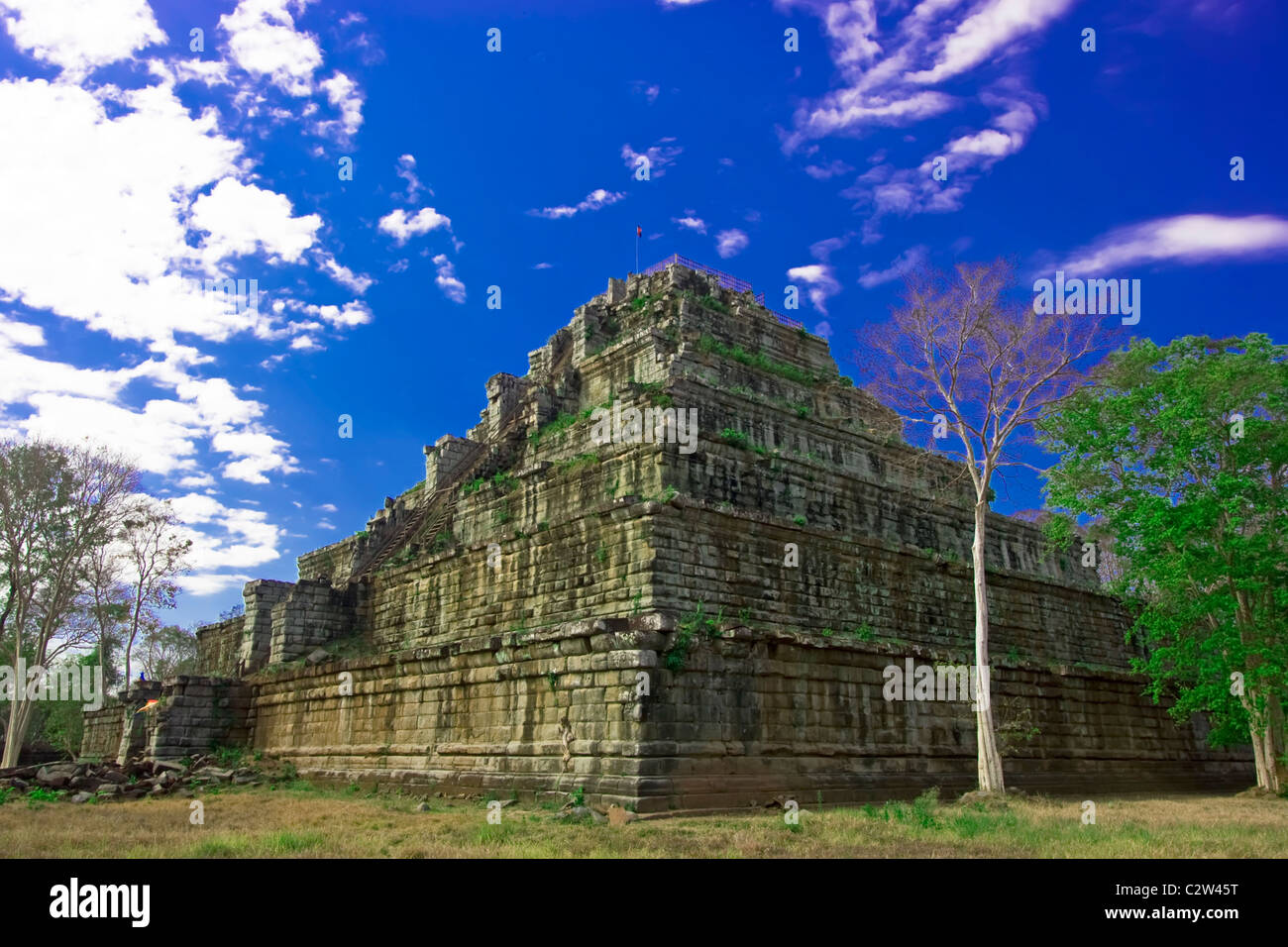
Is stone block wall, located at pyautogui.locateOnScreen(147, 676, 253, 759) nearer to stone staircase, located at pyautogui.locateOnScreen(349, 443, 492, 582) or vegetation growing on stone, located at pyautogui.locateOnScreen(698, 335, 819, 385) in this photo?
stone staircase, located at pyautogui.locateOnScreen(349, 443, 492, 582)

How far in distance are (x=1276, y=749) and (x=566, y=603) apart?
15.7 metres

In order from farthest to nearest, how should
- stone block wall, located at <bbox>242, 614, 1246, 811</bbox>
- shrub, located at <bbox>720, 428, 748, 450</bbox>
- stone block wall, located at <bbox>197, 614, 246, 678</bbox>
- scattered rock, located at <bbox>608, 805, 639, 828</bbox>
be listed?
stone block wall, located at <bbox>197, 614, 246, 678</bbox> < shrub, located at <bbox>720, 428, 748, 450</bbox> < stone block wall, located at <bbox>242, 614, 1246, 811</bbox> < scattered rock, located at <bbox>608, 805, 639, 828</bbox>

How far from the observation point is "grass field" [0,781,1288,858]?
9.61m

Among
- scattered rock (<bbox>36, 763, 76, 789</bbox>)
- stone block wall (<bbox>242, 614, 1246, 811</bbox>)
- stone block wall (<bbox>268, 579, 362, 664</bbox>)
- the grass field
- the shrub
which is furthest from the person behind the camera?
stone block wall (<bbox>268, 579, 362, 664</bbox>)

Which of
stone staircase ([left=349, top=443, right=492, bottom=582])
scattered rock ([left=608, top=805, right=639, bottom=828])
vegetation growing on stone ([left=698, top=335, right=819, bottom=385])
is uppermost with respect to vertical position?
vegetation growing on stone ([left=698, top=335, right=819, bottom=385])

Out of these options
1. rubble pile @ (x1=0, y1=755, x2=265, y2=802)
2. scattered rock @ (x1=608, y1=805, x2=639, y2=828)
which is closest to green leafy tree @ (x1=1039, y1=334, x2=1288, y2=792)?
scattered rock @ (x1=608, y1=805, x2=639, y2=828)

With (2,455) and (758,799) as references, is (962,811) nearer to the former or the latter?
(758,799)

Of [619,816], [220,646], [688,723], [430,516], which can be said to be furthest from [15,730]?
[619,816]

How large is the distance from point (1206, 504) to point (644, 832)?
1452 centimetres

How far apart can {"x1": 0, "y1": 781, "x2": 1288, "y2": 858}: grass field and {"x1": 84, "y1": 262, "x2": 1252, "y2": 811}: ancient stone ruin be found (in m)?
1.52

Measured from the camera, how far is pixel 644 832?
11.5 meters

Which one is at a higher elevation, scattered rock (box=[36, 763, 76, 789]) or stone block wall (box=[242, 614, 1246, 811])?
stone block wall (box=[242, 614, 1246, 811])

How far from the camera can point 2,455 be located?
103 feet
